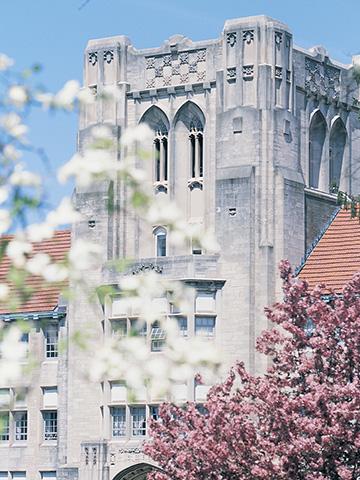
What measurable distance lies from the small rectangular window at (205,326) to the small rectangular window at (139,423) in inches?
122

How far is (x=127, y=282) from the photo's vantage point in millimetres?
8391

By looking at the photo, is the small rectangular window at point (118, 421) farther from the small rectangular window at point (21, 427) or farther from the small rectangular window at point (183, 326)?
the small rectangular window at point (21, 427)

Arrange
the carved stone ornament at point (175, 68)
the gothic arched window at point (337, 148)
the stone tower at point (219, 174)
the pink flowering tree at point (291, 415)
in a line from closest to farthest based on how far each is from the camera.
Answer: the pink flowering tree at point (291, 415), the stone tower at point (219, 174), the carved stone ornament at point (175, 68), the gothic arched window at point (337, 148)

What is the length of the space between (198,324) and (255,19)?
10086mm

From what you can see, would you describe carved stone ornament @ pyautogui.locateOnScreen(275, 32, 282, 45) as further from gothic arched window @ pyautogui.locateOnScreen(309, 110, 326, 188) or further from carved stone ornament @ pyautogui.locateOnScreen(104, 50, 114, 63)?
carved stone ornament @ pyautogui.locateOnScreen(104, 50, 114, 63)

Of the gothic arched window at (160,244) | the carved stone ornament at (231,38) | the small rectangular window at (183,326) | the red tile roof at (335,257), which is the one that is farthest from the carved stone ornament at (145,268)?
the carved stone ornament at (231,38)

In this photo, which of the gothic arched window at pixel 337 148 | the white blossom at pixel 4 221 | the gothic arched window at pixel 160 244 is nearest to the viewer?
the white blossom at pixel 4 221

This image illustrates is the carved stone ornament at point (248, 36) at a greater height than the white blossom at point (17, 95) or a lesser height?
greater

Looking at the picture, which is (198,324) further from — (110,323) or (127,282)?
(127,282)

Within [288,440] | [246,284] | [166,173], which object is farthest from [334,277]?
[288,440]

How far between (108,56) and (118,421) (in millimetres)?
12360

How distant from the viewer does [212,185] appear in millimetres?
51812

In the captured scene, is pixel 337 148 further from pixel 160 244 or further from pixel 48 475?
pixel 48 475

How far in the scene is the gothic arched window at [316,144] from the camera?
177 feet
